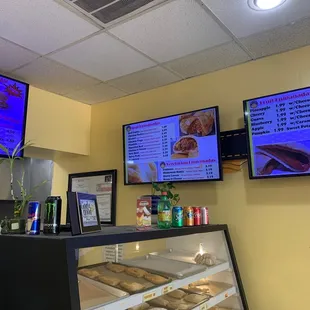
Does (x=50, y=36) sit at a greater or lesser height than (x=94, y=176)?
greater

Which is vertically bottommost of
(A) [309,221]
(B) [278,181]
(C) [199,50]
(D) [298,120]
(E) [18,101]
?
(A) [309,221]

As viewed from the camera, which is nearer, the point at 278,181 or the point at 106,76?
the point at 278,181

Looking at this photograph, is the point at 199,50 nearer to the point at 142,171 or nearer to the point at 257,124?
the point at 257,124

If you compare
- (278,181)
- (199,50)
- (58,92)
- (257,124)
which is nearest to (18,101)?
(58,92)

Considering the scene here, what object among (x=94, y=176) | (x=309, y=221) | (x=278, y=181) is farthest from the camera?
(x=94, y=176)

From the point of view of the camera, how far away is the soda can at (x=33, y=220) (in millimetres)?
1618

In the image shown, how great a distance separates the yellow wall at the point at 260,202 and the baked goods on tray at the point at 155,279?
1059 millimetres

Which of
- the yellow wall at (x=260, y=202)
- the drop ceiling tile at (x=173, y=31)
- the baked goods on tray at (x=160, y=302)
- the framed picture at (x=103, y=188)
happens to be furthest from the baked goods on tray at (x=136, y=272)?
the drop ceiling tile at (x=173, y=31)

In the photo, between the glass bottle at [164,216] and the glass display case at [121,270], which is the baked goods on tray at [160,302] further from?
the glass bottle at [164,216]

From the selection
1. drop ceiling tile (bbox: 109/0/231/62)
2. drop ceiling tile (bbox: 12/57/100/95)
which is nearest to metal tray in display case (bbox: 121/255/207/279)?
drop ceiling tile (bbox: 109/0/231/62)

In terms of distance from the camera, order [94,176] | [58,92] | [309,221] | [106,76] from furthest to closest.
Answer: [94,176]
[58,92]
[106,76]
[309,221]

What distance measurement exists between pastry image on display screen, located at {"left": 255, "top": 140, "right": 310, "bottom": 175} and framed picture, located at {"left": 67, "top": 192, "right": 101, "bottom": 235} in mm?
1443

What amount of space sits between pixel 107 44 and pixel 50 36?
438mm

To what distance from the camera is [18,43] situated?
246cm
